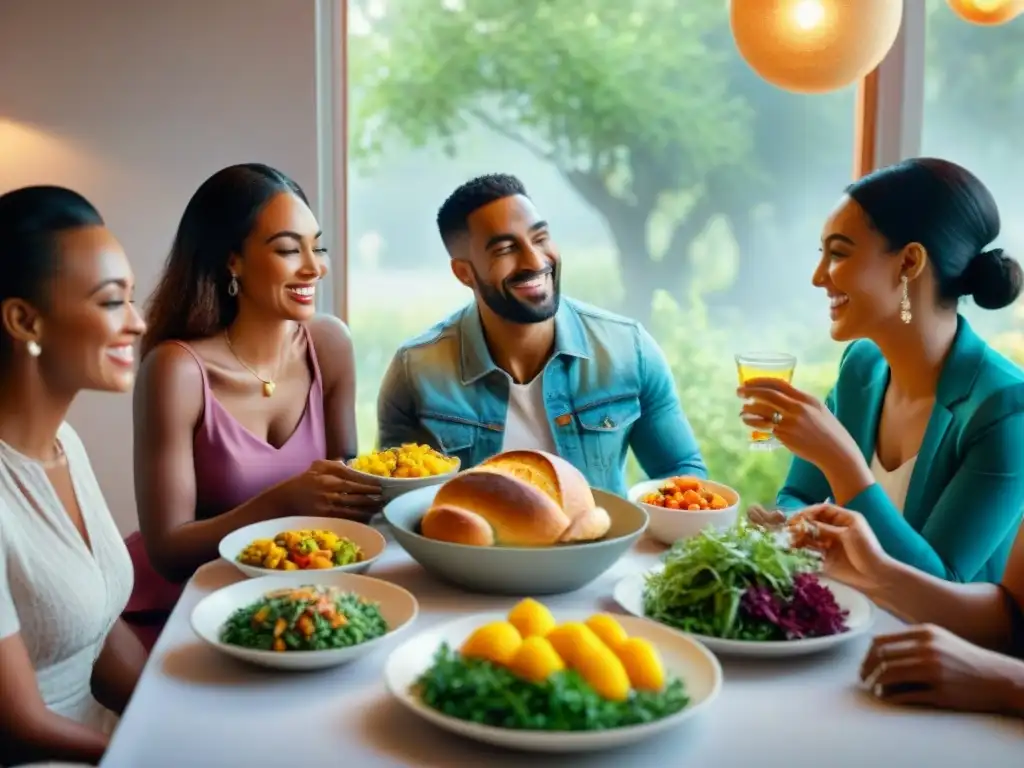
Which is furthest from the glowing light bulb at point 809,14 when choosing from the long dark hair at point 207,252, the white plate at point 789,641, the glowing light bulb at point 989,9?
the long dark hair at point 207,252

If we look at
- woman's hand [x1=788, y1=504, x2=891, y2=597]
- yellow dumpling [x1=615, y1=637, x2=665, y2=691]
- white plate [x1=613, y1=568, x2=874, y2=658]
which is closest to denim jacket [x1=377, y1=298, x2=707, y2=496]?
woman's hand [x1=788, y1=504, x2=891, y2=597]

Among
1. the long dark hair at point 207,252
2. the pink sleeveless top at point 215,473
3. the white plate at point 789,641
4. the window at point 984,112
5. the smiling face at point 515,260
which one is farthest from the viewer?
the window at point 984,112

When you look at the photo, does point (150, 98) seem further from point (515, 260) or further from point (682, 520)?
point (682, 520)

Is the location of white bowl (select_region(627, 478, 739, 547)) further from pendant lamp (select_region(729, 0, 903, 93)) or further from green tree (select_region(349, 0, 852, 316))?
green tree (select_region(349, 0, 852, 316))

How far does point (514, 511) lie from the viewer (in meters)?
1.51

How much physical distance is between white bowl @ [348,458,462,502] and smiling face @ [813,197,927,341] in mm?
863

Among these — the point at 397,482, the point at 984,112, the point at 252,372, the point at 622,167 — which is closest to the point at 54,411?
the point at 397,482

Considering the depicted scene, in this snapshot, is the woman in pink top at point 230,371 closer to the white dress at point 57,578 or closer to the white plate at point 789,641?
the white dress at point 57,578

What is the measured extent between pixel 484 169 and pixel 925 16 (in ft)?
4.93

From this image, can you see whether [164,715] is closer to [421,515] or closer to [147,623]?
[421,515]

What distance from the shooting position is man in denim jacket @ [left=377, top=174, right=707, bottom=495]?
2.40 metres

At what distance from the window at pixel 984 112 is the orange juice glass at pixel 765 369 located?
2011 mm

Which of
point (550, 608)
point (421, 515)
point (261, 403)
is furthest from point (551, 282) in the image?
point (550, 608)

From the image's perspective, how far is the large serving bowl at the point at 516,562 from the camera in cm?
148
